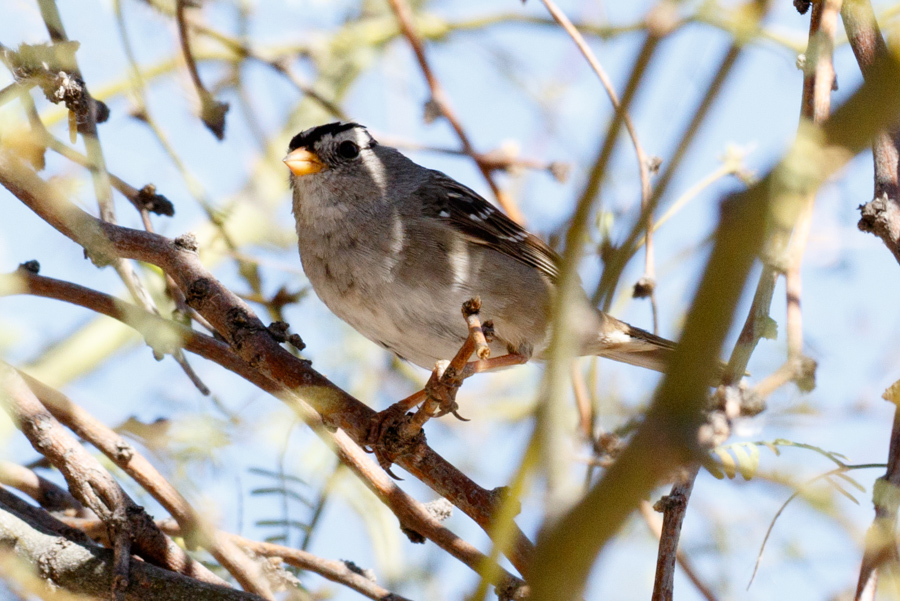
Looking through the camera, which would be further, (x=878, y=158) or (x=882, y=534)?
(x=878, y=158)

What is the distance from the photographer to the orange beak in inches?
141

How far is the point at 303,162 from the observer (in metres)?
3.60

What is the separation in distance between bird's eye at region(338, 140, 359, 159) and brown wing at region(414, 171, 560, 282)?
0.33 metres

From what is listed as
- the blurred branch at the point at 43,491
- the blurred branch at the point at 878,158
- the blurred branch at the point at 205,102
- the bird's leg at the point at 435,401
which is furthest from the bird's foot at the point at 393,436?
the blurred branch at the point at 205,102

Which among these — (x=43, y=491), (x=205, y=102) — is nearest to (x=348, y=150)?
(x=205, y=102)

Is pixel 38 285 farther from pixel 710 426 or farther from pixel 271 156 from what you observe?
pixel 271 156

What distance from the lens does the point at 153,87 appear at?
4082mm

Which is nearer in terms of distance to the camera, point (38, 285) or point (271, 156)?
point (38, 285)

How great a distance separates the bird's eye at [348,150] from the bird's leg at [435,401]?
1.42 m

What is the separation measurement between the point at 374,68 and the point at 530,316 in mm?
1607

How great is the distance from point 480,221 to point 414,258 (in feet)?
1.97

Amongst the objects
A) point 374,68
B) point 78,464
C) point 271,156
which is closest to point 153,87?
point 271,156

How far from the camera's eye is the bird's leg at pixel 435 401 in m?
1.70

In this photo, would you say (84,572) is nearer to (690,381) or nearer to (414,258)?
(414,258)
